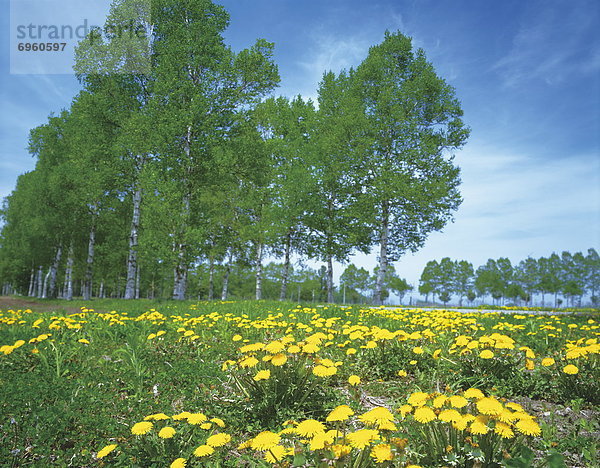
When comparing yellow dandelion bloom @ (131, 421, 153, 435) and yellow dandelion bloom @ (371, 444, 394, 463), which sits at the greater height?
yellow dandelion bloom @ (371, 444, 394, 463)

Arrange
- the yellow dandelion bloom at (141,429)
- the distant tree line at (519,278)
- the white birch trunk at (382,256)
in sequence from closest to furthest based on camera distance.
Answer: the yellow dandelion bloom at (141,429), the white birch trunk at (382,256), the distant tree line at (519,278)

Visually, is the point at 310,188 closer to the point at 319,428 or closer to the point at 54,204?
the point at 54,204

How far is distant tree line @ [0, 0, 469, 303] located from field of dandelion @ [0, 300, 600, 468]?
35.7 feet

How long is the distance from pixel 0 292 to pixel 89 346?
83699 mm

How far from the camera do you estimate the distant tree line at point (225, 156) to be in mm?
16109

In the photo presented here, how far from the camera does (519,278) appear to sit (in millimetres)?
65500

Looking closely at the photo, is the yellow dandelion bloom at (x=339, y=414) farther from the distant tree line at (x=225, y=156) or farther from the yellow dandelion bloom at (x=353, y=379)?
the distant tree line at (x=225, y=156)

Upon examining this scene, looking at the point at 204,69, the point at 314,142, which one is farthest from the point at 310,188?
the point at 204,69

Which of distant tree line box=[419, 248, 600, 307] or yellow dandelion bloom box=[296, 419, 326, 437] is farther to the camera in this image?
distant tree line box=[419, 248, 600, 307]

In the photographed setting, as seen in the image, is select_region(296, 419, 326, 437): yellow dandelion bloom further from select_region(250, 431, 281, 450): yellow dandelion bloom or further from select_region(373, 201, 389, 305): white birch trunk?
select_region(373, 201, 389, 305): white birch trunk

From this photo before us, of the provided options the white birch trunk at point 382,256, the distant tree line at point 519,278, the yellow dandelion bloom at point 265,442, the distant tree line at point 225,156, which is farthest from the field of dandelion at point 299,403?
the distant tree line at point 519,278

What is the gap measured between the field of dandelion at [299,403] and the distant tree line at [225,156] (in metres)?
10.9

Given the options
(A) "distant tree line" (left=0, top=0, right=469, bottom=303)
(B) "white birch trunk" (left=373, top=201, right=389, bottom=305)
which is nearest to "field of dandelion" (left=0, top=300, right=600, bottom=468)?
(A) "distant tree line" (left=0, top=0, right=469, bottom=303)

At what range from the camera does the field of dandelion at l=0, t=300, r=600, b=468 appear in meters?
2.00
